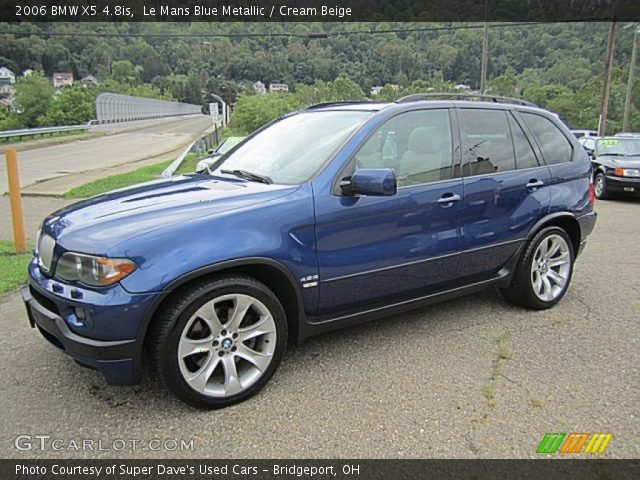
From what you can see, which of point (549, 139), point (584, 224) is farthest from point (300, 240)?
point (584, 224)

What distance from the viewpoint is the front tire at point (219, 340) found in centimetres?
262

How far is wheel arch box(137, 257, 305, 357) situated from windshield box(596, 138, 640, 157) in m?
12.0

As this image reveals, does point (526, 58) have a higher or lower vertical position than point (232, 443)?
higher

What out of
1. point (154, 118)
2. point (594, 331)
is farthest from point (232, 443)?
point (154, 118)

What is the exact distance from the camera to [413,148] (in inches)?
140

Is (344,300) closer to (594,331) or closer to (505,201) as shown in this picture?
(505,201)

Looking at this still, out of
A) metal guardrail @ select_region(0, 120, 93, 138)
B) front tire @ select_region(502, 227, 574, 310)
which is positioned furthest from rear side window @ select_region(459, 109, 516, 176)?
metal guardrail @ select_region(0, 120, 93, 138)

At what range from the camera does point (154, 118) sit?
71188 mm

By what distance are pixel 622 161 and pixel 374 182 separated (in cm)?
1104

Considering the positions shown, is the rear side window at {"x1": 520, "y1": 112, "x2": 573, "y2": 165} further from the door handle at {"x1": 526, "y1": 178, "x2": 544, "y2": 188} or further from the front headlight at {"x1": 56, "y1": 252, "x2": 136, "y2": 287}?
the front headlight at {"x1": 56, "y1": 252, "x2": 136, "y2": 287}

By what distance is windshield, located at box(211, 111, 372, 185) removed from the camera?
3314 millimetres
